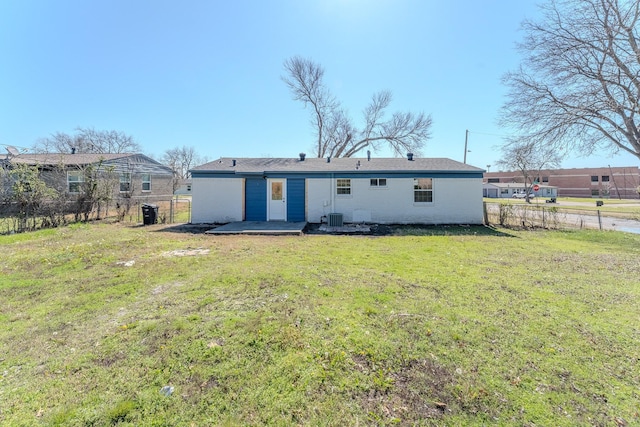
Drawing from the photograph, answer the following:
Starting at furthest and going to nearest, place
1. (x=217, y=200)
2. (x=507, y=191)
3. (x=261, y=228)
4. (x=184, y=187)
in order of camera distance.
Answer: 1. (x=507, y=191)
2. (x=184, y=187)
3. (x=217, y=200)
4. (x=261, y=228)

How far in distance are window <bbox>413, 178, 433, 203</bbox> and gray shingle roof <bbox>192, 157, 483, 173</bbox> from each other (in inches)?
24.1

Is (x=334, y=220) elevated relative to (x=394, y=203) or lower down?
lower down

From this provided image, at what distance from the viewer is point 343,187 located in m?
13.4

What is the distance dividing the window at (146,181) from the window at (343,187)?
1566cm

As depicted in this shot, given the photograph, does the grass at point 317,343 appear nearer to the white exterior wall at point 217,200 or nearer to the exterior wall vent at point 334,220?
the exterior wall vent at point 334,220

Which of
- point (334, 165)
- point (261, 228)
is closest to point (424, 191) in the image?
point (334, 165)

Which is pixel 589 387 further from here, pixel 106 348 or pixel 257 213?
pixel 257 213

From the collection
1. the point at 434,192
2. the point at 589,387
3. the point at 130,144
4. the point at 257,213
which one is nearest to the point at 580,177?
the point at 434,192

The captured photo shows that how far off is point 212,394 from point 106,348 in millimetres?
1486

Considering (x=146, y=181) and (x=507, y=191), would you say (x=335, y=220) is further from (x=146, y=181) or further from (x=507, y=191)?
(x=507, y=191)

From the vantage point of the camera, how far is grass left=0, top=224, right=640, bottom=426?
2180 millimetres

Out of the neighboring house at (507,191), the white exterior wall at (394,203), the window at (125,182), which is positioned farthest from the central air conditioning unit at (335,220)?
the neighboring house at (507,191)

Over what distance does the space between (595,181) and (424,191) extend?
243ft

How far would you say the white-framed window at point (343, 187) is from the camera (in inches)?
527
